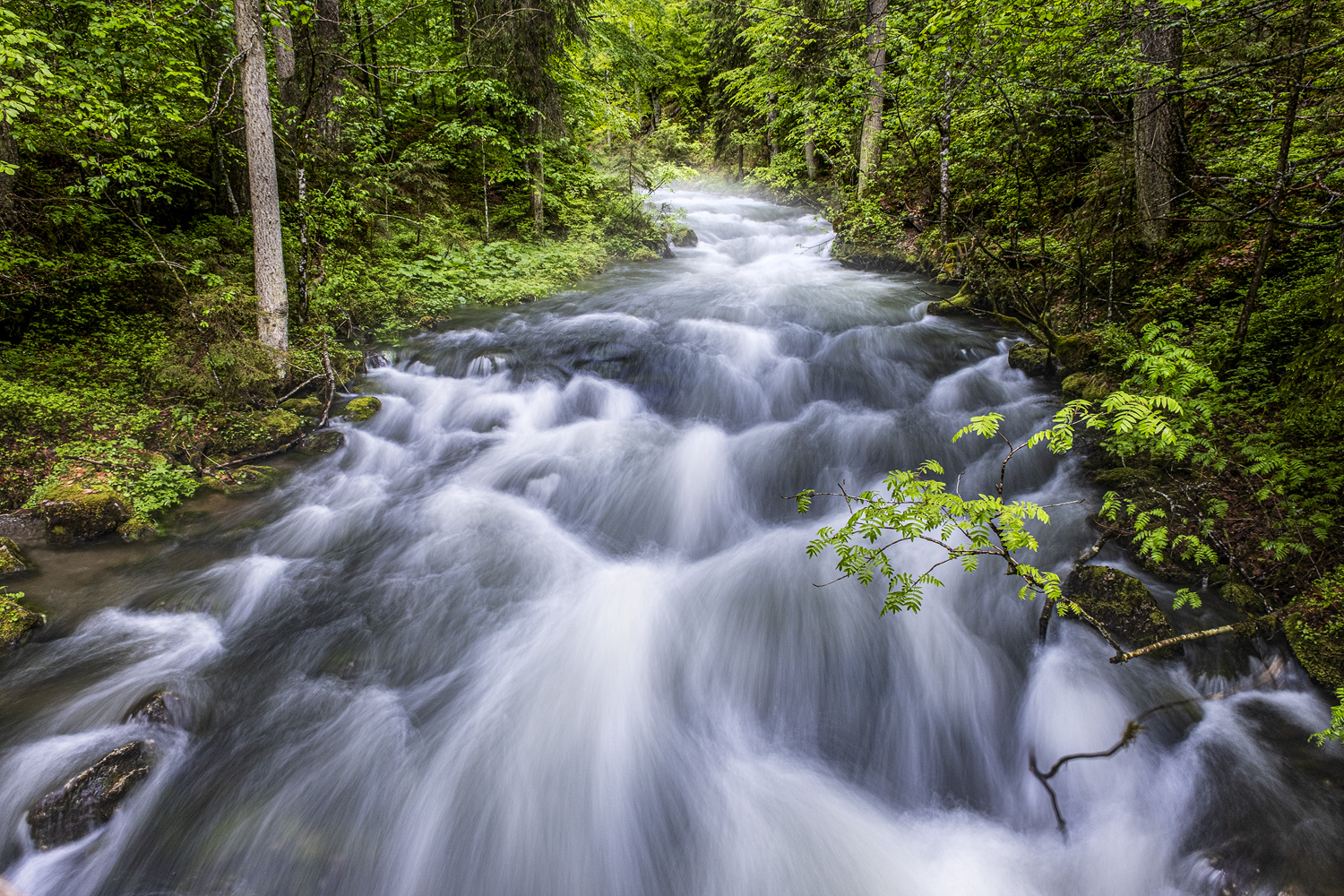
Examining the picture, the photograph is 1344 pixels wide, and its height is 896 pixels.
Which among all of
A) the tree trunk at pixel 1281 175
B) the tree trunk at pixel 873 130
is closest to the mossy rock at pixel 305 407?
the tree trunk at pixel 1281 175

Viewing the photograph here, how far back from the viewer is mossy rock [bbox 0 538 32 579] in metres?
4.16

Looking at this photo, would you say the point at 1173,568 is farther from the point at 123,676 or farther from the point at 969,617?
the point at 123,676

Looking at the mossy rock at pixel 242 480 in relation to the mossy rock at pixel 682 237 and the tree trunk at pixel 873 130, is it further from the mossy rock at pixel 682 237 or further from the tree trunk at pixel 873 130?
the mossy rock at pixel 682 237

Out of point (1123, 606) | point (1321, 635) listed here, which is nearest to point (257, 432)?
point (1123, 606)

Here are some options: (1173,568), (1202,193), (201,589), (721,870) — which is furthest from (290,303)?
(1202,193)

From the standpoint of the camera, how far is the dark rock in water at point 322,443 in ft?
20.5

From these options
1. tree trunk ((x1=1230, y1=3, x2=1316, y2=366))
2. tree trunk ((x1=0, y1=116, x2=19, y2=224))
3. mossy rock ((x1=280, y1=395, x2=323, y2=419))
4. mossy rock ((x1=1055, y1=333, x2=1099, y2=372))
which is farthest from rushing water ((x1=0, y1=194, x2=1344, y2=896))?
tree trunk ((x1=0, y1=116, x2=19, y2=224))

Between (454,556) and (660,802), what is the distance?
286 centimetres

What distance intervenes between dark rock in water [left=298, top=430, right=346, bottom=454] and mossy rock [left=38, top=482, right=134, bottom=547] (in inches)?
62.4

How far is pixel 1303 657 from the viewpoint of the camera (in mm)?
3268

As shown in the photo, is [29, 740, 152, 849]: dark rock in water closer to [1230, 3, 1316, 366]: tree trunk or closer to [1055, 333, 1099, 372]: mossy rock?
[1230, 3, 1316, 366]: tree trunk

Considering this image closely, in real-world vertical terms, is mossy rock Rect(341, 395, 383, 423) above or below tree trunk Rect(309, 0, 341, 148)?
below

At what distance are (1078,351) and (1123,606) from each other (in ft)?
11.8

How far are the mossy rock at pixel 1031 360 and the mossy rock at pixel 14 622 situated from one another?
30.8 feet
